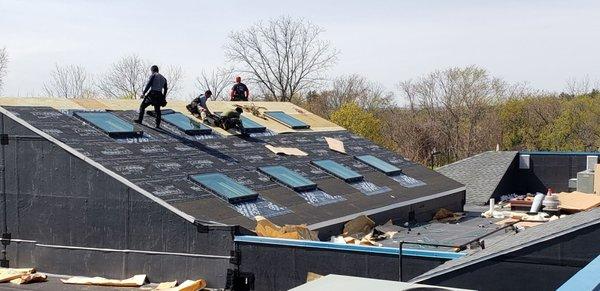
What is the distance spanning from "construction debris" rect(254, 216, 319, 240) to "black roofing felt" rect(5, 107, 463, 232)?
35cm

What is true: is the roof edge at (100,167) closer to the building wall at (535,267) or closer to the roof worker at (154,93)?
the roof worker at (154,93)

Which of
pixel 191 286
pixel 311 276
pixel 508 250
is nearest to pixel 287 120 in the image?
pixel 191 286

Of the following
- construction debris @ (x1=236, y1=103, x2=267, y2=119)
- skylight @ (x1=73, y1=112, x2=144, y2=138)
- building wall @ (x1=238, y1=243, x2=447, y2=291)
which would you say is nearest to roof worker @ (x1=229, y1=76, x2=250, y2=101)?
construction debris @ (x1=236, y1=103, x2=267, y2=119)

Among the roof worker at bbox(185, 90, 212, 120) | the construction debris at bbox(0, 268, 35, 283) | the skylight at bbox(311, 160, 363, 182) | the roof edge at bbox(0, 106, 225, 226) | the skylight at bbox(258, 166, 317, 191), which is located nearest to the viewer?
the roof edge at bbox(0, 106, 225, 226)

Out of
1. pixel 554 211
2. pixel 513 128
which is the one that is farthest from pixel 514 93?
pixel 554 211

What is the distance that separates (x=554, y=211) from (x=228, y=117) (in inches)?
370

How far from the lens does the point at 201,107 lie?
21359 millimetres

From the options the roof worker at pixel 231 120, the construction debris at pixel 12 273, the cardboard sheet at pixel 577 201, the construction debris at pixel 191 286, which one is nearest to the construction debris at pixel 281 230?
the construction debris at pixel 191 286

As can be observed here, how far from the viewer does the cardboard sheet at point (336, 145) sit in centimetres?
2334

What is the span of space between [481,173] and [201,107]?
13682 millimetres

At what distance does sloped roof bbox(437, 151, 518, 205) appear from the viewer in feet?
90.3

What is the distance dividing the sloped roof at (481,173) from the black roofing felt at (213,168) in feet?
19.7

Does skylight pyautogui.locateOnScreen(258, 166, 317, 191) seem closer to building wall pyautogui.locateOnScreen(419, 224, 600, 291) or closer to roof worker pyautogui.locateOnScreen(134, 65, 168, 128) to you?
roof worker pyautogui.locateOnScreen(134, 65, 168, 128)

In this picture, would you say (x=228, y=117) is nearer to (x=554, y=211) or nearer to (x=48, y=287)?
(x=48, y=287)
